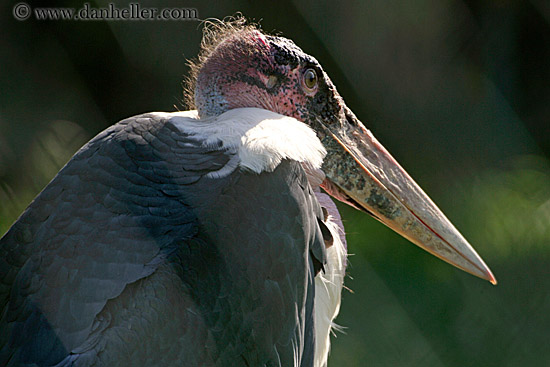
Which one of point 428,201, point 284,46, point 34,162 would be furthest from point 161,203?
point 34,162

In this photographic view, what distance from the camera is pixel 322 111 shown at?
154cm

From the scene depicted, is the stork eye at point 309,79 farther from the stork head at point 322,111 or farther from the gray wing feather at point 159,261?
the gray wing feather at point 159,261

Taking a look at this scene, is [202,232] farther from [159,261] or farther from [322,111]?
[322,111]

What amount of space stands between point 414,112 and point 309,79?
201 cm

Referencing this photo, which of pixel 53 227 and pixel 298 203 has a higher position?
pixel 53 227

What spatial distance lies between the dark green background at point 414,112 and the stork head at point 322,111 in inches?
46.9

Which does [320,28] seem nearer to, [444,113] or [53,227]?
[444,113]

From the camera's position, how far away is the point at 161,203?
4.03 feet

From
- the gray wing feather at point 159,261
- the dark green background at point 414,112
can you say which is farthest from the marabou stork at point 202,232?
the dark green background at point 414,112

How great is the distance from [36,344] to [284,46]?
2.45 feet

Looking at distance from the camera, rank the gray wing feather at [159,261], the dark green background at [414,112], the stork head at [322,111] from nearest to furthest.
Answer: the gray wing feather at [159,261] < the stork head at [322,111] < the dark green background at [414,112]

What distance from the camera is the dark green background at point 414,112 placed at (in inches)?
109

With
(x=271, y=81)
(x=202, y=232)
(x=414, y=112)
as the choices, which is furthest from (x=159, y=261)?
(x=414, y=112)

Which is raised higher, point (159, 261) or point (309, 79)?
point (309, 79)
